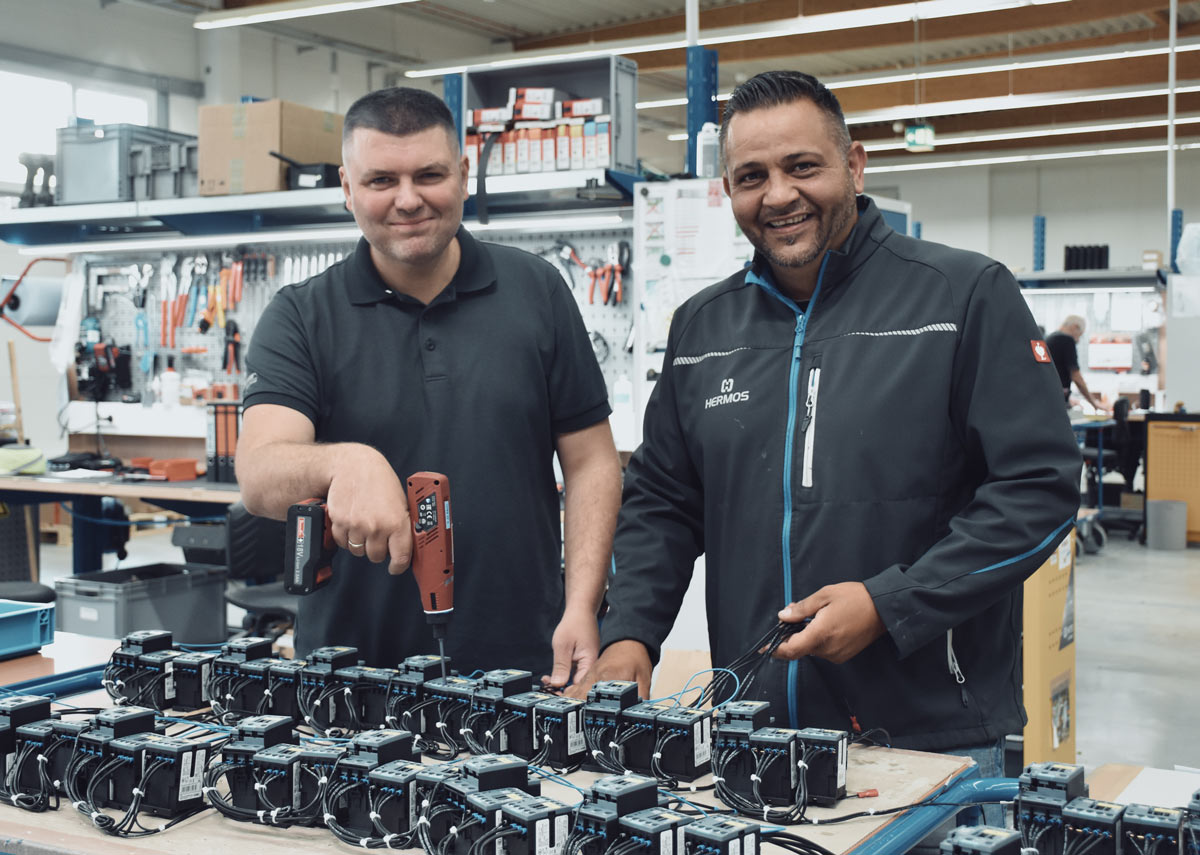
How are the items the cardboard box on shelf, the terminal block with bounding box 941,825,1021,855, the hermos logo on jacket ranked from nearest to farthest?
the terminal block with bounding box 941,825,1021,855
the hermos logo on jacket
the cardboard box on shelf

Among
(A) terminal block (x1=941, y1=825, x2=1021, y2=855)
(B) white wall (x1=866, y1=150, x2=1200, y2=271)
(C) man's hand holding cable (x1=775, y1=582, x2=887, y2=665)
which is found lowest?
(A) terminal block (x1=941, y1=825, x2=1021, y2=855)

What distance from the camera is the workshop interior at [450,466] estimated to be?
124 centimetres

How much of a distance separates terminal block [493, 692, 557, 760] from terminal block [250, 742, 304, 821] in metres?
0.25

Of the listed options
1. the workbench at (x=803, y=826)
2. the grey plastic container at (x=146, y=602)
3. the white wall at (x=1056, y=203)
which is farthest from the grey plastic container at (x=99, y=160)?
the white wall at (x=1056, y=203)

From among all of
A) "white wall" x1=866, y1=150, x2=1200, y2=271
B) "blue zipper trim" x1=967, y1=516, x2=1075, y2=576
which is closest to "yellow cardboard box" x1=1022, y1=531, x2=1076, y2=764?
"blue zipper trim" x1=967, y1=516, x2=1075, y2=576

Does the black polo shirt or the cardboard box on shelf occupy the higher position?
the cardboard box on shelf

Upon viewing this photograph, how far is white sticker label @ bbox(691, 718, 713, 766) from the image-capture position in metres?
1.33

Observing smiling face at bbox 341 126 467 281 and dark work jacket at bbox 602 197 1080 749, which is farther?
smiling face at bbox 341 126 467 281

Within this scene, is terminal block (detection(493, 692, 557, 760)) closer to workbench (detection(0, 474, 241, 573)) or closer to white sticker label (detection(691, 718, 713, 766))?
white sticker label (detection(691, 718, 713, 766))

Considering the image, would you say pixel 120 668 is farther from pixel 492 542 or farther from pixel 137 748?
pixel 492 542

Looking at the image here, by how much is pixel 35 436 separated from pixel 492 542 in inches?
350

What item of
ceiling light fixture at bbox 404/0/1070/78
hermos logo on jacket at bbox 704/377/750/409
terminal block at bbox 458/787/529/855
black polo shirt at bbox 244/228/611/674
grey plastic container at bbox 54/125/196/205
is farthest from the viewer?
ceiling light fixture at bbox 404/0/1070/78

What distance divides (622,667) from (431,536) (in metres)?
0.31

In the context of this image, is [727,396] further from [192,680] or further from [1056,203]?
[1056,203]
